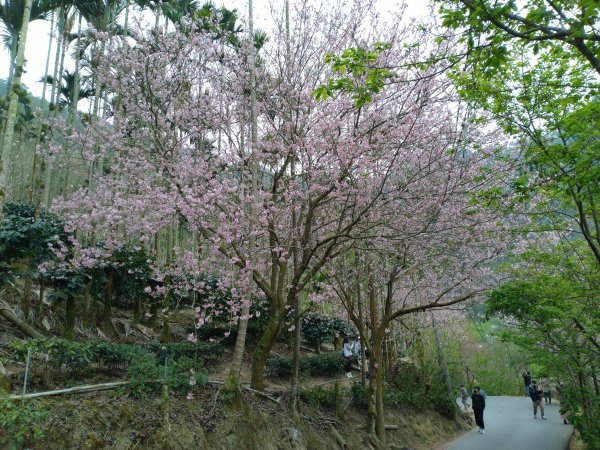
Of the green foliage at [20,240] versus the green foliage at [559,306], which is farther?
the green foliage at [559,306]

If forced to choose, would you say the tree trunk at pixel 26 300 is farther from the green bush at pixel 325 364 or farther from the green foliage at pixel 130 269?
the green bush at pixel 325 364

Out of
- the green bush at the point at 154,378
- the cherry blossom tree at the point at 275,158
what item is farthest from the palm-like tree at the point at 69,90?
the green bush at the point at 154,378

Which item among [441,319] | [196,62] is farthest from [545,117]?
[441,319]

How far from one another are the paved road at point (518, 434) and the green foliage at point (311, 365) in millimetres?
4560

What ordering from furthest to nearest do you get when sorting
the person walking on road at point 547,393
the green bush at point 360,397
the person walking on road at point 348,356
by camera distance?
the person walking on road at point 547,393
the person walking on road at point 348,356
the green bush at point 360,397

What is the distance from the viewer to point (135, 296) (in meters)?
13.6

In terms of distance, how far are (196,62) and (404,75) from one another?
15.0 feet

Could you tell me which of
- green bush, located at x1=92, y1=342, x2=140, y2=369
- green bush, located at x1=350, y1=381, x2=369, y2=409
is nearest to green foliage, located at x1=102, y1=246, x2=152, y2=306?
green bush, located at x1=92, y1=342, x2=140, y2=369

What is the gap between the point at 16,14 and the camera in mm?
9266

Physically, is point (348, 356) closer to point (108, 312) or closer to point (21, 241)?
point (108, 312)

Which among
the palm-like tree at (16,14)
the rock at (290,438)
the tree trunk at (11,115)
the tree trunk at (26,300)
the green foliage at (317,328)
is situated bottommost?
the rock at (290,438)

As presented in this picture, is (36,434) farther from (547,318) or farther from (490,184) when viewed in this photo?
(547,318)

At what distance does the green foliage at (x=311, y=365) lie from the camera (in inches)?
493

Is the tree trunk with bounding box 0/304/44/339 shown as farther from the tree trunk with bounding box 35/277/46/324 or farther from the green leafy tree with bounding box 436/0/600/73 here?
the green leafy tree with bounding box 436/0/600/73
